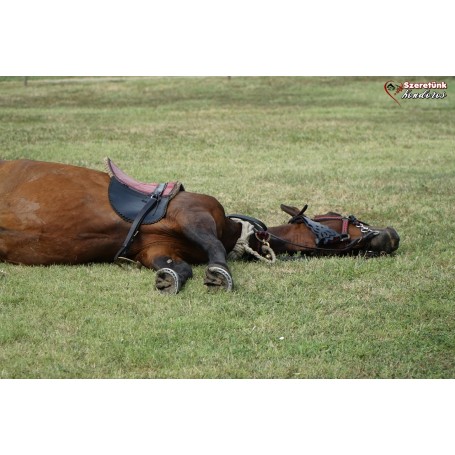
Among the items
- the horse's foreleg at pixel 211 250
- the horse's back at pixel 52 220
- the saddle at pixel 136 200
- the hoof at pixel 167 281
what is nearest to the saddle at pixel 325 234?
the horse's foreleg at pixel 211 250

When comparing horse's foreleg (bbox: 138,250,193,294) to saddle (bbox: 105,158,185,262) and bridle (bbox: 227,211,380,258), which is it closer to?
saddle (bbox: 105,158,185,262)

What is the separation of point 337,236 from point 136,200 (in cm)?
163

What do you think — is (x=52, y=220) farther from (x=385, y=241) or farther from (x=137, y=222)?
(x=385, y=241)

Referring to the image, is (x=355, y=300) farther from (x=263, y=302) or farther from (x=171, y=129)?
(x=171, y=129)

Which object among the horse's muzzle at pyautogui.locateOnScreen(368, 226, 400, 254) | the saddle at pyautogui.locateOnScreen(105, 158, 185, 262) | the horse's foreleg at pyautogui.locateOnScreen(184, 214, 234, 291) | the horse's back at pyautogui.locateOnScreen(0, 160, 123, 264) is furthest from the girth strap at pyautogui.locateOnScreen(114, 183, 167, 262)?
the horse's muzzle at pyautogui.locateOnScreen(368, 226, 400, 254)

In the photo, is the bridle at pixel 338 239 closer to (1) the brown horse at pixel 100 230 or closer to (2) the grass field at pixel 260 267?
(1) the brown horse at pixel 100 230

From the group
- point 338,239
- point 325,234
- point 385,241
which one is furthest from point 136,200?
point 385,241

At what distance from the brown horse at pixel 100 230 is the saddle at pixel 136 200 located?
0.08 ft

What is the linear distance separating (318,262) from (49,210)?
2116mm

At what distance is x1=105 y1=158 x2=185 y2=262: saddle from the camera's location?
6.36 m

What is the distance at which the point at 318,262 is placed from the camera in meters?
6.50

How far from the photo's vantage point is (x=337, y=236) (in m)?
6.68

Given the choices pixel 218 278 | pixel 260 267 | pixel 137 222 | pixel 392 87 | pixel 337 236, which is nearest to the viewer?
pixel 218 278

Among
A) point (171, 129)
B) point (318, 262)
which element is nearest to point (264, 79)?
point (171, 129)
